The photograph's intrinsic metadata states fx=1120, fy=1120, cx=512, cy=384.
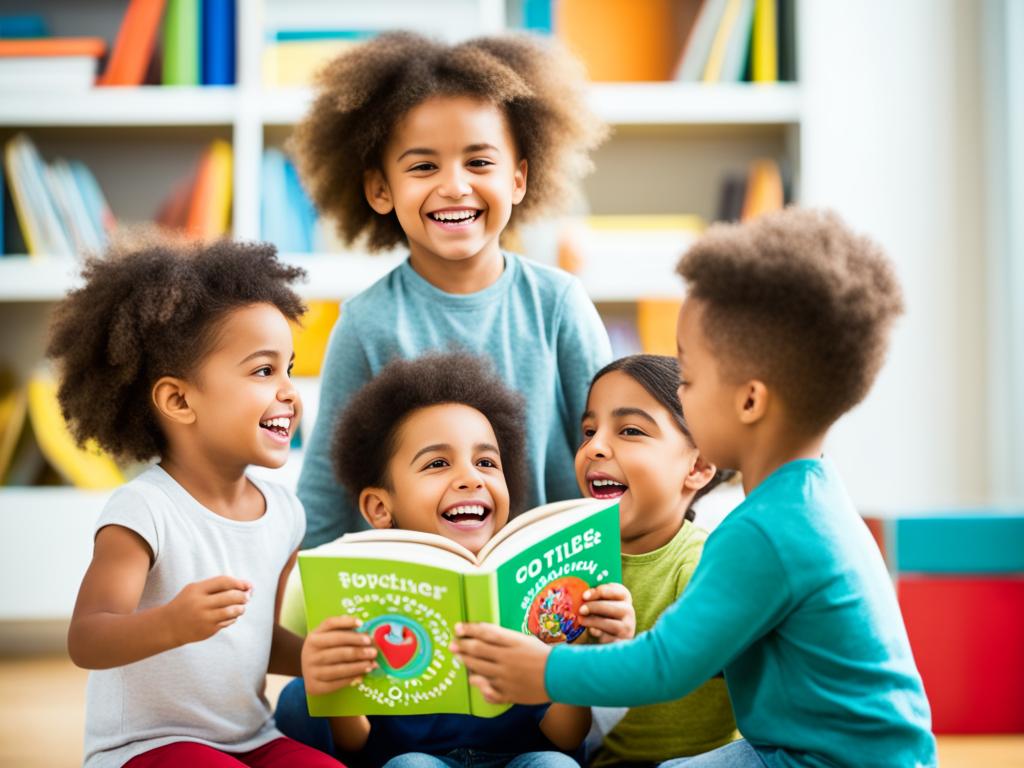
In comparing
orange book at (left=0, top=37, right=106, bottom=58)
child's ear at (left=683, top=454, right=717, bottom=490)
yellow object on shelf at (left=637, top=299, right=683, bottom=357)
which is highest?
orange book at (left=0, top=37, right=106, bottom=58)

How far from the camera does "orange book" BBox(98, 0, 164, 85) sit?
2932 mm

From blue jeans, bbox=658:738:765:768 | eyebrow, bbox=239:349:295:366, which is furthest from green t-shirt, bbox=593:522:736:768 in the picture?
eyebrow, bbox=239:349:295:366

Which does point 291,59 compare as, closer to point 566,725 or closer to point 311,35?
point 311,35

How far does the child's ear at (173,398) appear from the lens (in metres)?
1.40

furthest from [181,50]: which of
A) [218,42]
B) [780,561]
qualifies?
[780,561]

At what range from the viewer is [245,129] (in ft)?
9.64

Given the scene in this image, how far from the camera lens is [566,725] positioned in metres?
1.35

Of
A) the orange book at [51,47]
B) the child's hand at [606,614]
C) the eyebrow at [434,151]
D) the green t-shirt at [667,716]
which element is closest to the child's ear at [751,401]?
the child's hand at [606,614]

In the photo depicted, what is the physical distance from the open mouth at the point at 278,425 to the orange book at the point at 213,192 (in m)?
1.65

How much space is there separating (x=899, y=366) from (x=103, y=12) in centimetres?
241

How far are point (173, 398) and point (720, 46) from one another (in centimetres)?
207

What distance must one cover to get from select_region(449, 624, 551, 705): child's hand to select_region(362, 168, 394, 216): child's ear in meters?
0.87

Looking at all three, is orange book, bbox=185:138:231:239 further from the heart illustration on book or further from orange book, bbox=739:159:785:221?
the heart illustration on book

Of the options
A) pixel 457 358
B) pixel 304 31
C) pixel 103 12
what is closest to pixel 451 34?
pixel 304 31
